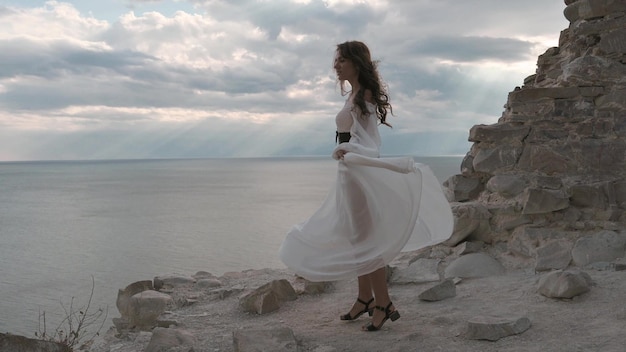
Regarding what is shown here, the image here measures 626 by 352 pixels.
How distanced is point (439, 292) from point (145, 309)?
2.70 meters

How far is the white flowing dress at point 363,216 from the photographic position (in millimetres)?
4336

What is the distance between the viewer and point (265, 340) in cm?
420

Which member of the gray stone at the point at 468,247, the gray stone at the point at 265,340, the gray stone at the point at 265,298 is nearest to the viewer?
the gray stone at the point at 265,340

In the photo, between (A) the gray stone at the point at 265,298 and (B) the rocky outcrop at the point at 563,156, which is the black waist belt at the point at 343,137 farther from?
(B) the rocky outcrop at the point at 563,156

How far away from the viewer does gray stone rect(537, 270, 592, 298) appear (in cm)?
467

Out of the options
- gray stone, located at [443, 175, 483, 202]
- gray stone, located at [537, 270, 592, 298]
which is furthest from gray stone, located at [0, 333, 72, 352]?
gray stone, located at [443, 175, 483, 202]

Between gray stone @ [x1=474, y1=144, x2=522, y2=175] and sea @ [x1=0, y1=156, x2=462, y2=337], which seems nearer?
gray stone @ [x1=474, y1=144, x2=522, y2=175]

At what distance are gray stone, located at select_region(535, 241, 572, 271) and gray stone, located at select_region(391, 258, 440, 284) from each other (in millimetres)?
964

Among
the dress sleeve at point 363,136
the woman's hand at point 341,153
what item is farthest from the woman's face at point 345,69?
the woman's hand at point 341,153

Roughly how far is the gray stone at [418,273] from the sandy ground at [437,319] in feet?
0.31

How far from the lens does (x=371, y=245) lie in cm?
438

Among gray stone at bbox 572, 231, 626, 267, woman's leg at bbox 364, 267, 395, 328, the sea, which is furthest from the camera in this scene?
the sea

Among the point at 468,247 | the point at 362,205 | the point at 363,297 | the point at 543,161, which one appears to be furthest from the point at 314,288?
the point at 543,161

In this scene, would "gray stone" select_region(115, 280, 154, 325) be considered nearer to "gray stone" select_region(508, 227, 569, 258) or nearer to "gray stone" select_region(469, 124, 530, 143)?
"gray stone" select_region(508, 227, 569, 258)
